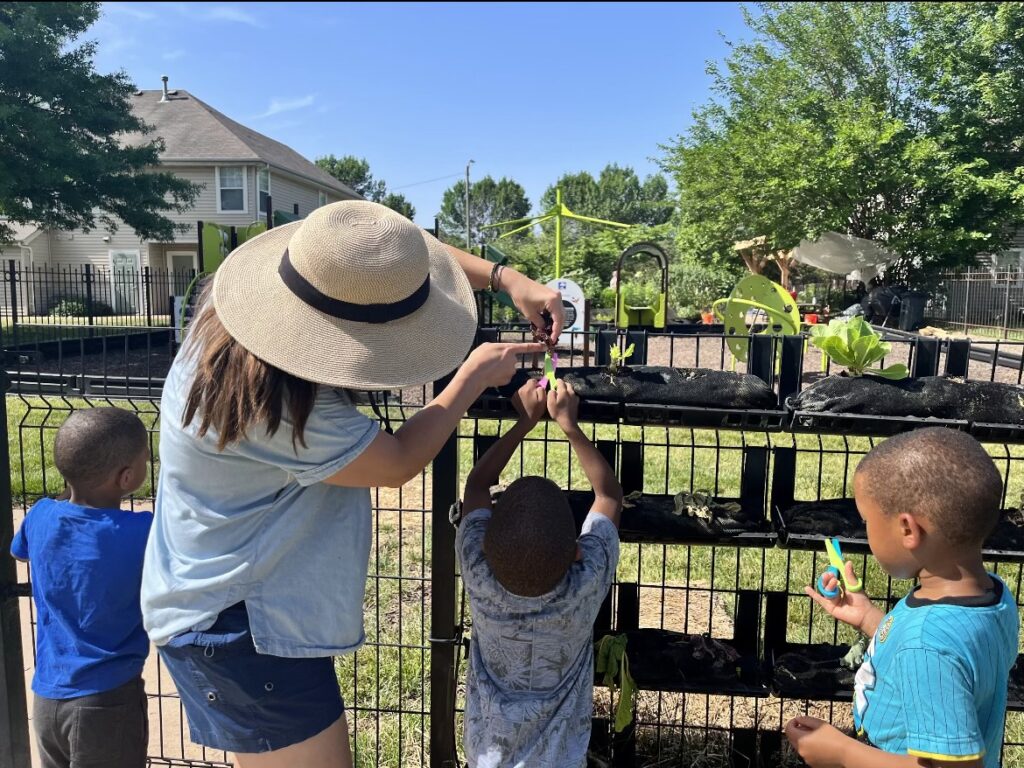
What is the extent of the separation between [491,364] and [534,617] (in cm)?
62

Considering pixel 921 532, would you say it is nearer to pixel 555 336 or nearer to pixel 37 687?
pixel 555 336

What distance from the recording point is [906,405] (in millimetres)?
2209

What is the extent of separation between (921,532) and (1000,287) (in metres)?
26.6

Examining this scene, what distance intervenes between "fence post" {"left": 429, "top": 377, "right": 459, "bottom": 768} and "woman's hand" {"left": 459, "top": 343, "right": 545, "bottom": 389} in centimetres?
53

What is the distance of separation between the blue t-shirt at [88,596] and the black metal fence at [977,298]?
77.9 feet

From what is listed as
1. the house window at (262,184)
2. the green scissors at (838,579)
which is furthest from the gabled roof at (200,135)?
the green scissors at (838,579)

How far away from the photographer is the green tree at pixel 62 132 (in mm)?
14891

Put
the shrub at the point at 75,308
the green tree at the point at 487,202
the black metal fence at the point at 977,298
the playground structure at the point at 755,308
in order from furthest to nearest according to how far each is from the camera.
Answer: the green tree at the point at 487,202
the black metal fence at the point at 977,298
the shrub at the point at 75,308
the playground structure at the point at 755,308

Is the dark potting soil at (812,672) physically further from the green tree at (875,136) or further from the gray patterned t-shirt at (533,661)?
the green tree at (875,136)

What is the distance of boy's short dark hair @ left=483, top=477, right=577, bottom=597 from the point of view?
1712 mm

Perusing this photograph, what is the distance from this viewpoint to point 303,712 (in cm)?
161

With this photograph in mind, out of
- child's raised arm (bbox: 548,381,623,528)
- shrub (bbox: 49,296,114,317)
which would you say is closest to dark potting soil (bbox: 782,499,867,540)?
child's raised arm (bbox: 548,381,623,528)

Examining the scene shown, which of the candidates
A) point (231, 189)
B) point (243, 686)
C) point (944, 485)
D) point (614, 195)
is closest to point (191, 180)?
point (231, 189)

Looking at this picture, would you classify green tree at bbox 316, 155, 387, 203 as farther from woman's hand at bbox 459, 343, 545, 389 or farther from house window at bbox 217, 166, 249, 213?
woman's hand at bbox 459, 343, 545, 389
